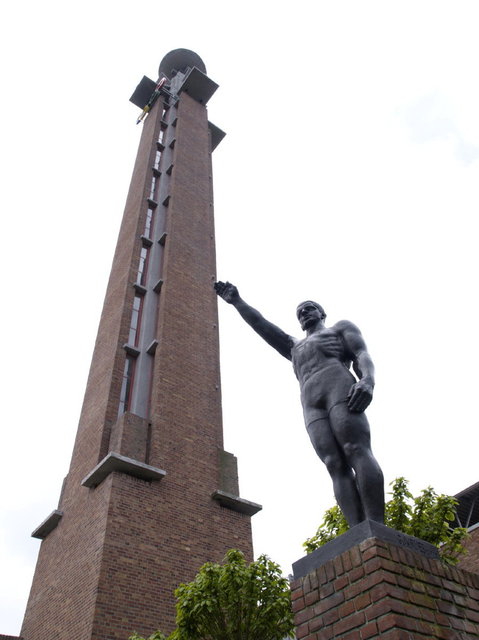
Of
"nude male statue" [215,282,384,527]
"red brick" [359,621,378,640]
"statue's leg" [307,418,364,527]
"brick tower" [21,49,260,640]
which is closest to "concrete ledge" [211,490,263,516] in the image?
"brick tower" [21,49,260,640]

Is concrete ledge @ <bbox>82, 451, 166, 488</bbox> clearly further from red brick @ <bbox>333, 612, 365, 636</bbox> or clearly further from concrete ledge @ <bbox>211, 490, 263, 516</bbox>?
red brick @ <bbox>333, 612, 365, 636</bbox>

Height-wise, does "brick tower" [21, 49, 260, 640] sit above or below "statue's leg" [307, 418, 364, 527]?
above

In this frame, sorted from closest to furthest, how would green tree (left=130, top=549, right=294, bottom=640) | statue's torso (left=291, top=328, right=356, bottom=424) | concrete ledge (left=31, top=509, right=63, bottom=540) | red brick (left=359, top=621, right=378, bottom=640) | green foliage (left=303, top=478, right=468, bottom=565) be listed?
red brick (left=359, top=621, right=378, bottom=640) < statue's torso (left=291, top=328, right=356, bottom=424) < green tree (left=130, top=549, right=294, bottom=640) < green foliage (left=303, top=478, right=468, bottom=565) < concrete ledge (left=31, top=509, right=63, bottom=540)

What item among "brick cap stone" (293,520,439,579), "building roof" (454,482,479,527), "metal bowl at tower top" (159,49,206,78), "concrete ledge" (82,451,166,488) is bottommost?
"brick cap stone" (293,520,439,579)

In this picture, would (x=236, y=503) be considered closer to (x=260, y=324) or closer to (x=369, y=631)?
(x=260, y=324)

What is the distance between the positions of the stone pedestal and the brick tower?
7.72 m

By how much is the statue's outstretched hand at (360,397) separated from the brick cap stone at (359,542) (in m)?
0.86

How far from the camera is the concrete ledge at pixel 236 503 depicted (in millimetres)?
13945

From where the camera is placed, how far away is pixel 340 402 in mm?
4746

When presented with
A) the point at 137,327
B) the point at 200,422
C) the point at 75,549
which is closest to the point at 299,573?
the point at 75,549

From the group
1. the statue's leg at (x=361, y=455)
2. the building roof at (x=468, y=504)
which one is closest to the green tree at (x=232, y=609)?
the statue's leg at (x=361, y=455)

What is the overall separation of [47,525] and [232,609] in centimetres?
769

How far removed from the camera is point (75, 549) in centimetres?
1272

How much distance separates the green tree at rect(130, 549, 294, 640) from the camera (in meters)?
8.43
